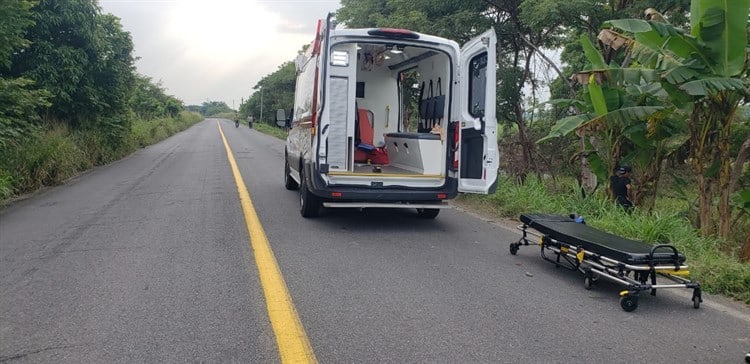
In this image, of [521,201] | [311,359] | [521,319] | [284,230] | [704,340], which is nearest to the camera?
[311,359]

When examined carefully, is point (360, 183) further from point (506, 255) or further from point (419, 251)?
point (506, 255)

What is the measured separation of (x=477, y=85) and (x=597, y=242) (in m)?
3.28

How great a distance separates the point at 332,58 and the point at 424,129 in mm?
2747

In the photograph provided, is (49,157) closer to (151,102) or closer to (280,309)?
(280,309)

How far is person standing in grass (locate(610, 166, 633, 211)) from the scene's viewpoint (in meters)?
9.31

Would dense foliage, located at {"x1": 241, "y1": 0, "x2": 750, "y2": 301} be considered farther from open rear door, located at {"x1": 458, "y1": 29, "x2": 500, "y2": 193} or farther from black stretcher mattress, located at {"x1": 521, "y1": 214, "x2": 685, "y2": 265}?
open rear door, located at {"x1": 458, "y1": 29, "x2": 500, "y2": 193}

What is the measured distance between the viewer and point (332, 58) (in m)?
7.79

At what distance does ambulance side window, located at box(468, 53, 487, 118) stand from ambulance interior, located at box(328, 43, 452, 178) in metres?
0.33

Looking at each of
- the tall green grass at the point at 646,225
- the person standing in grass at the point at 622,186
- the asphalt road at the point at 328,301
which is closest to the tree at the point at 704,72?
the tall green grass at the point at 646,225

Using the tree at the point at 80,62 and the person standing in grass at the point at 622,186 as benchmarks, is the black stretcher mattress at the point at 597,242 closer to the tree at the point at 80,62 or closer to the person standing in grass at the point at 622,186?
the person standing in grass at the point at 622,186

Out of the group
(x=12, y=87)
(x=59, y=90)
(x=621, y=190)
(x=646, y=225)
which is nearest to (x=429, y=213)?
(x=646, y=225)

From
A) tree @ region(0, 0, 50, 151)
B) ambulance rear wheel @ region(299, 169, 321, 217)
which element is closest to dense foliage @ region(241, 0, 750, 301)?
ambulance rear wheel @ region(299, 169, 321, 217)

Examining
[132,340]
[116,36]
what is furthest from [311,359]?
[116,36]

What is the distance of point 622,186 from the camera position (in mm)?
9398
